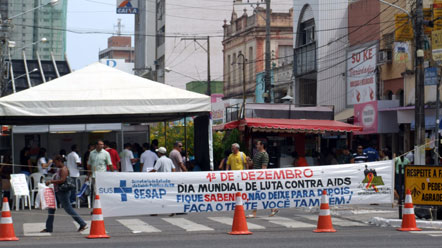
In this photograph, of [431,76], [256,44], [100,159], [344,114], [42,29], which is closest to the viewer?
[100,159]

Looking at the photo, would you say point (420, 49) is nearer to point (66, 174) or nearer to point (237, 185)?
point (237, 185)

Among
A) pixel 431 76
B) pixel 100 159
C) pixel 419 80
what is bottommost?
pixel 100 159

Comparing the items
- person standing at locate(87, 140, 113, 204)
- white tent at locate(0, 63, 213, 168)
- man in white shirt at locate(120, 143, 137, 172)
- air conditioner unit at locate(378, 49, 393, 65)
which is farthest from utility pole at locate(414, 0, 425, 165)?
air conditioner unit at locate(378, 49, 393, 65)

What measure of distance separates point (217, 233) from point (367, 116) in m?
23.0

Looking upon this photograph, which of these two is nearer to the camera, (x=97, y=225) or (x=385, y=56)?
(x=97, y=225)

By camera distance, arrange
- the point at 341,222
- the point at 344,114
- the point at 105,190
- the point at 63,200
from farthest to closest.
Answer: the point at 344,114 < the point at 341,222 < the point at 105,190 < the point at 63,200

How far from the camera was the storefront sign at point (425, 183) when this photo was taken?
16906mm

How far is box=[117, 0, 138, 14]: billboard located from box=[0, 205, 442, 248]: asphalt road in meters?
87.3

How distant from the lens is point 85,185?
22781 mm

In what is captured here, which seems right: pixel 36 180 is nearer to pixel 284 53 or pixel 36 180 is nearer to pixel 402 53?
pixel 402 53

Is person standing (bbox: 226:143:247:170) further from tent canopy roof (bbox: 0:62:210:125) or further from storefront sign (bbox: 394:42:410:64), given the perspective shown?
storefront sign (bbox: 394:42:410:64)

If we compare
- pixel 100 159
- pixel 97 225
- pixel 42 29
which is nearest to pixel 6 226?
pixel 97 225

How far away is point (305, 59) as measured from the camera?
48812mm

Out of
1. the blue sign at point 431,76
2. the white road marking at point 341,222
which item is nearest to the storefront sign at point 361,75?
the blue sign at point 431,76
